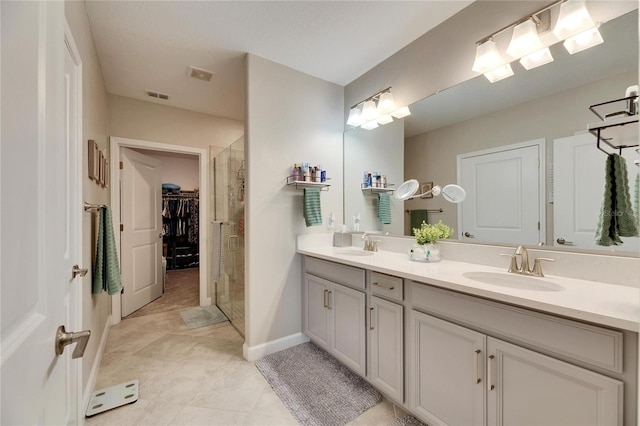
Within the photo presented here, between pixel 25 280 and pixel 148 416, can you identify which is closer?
pixel 25 280

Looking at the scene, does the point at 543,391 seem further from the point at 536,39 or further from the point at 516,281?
the point at 536,39

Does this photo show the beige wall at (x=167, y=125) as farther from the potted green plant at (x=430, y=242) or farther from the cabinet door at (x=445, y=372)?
the cabinet door at (x=445, y=372)

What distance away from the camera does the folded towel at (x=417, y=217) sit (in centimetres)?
208

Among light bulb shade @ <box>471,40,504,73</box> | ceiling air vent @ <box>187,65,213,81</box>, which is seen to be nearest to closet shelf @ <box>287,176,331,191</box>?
ceiling air vent @ <box>187,65,213,81</box>

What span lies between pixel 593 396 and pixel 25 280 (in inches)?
61.8

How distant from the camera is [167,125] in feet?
10.8

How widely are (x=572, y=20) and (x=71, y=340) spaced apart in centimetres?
234

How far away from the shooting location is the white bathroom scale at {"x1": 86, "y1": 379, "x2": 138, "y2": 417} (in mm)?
1659

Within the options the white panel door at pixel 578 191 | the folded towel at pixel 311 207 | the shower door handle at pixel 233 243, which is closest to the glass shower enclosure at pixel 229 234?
the shower door handle at pixel 233 243

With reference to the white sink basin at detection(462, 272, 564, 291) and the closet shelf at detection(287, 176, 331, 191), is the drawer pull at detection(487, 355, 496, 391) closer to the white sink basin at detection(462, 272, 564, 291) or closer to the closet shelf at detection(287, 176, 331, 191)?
the white sink basin at detection(462, 272, 564, 291)

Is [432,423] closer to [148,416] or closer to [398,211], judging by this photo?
[398,211]

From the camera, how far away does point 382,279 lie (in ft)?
5.44

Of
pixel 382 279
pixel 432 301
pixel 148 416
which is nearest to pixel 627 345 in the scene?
pixel 432 301

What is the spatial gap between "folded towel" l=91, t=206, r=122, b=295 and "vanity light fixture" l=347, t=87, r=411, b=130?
2.12 m
